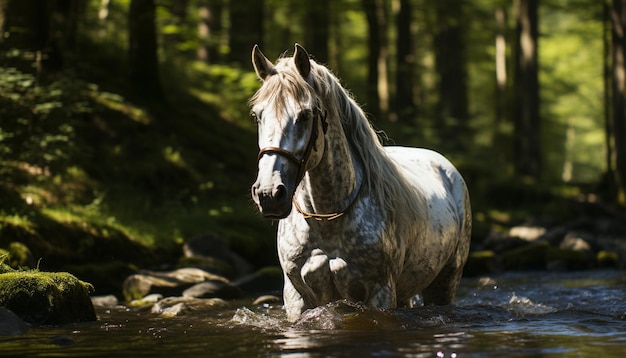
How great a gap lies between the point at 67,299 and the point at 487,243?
452 inches

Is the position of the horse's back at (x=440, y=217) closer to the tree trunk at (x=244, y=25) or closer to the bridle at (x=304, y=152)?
the bridle at (x=304, y=152)

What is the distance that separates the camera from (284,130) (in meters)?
5.96

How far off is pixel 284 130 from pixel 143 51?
40.5ft

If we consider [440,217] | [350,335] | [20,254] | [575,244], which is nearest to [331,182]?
[350,335]

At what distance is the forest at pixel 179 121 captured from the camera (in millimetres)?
12172

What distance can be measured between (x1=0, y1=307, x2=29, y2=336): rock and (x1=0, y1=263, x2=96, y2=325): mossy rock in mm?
720

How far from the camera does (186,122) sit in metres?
18.3

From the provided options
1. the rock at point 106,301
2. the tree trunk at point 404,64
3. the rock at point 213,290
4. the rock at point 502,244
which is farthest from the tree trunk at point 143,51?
the tree trunk at point 404,64

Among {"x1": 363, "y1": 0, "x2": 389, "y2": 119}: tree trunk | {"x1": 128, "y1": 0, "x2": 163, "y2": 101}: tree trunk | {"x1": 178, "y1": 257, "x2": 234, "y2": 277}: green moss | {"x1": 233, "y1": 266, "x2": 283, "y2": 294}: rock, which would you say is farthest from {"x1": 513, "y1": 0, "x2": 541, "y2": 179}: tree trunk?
{"x1": 178, "y1": 257, "x2": 234, "y2": 277}: green moss

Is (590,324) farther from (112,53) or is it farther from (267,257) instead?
(112,53)

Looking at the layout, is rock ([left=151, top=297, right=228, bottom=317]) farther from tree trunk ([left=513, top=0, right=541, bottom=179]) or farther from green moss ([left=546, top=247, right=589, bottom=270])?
tree trunk ([left=513, top=0, right=541, bottom=179])

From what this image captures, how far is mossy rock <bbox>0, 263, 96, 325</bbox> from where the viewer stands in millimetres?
7934

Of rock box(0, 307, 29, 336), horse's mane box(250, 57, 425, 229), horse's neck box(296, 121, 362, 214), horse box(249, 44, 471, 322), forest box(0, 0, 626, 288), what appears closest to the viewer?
horse box(249, 44, 471, 322)

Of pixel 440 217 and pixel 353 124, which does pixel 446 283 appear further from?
pixel 353 124
